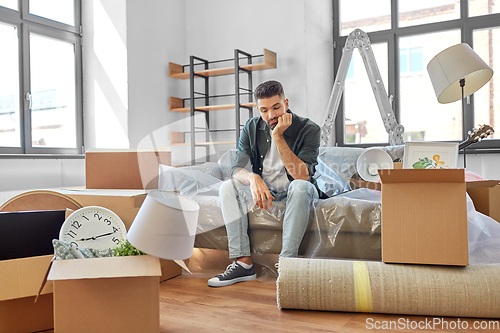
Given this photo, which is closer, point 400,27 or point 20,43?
point 20,43

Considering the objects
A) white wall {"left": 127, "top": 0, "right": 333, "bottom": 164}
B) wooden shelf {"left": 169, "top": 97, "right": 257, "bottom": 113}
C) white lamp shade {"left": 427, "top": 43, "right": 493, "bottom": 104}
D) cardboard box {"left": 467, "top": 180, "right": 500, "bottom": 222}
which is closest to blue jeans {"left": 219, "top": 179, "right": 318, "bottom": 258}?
cardboard box {"left": 467, "top": 180, "right": 500, "bottom": 222}

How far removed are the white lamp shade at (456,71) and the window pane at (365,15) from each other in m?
1.45

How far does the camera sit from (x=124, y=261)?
3.57 ft

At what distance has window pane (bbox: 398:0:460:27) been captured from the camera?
3148 mm

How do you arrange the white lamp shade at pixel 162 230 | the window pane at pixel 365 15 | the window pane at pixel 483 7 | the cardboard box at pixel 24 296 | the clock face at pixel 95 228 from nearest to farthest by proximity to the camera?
1. the white lamp shade at pixel 162 230
2. the cardboard box at pixel 24 296
3. the clock face at pixel 95 228
4. the window pane at pixel 483 7
5. the window pane at pixel 365 15

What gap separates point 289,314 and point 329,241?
47cm

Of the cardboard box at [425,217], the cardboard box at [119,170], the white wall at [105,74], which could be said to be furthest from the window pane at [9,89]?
the cardboard box at [425,217]

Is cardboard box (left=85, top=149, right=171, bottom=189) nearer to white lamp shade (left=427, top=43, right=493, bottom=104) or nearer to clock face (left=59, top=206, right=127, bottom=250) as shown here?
clock face (left=59, top=206, right=127, bottom=250)

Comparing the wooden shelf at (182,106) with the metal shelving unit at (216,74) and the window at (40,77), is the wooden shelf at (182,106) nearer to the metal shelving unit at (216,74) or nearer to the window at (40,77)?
the metal shelving unit at (216,74)

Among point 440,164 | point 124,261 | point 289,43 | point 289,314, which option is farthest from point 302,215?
point 289,43

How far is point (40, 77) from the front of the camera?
307cm

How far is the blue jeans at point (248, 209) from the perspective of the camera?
1.70 metres

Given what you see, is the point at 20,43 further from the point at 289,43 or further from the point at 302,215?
the point at 302,215

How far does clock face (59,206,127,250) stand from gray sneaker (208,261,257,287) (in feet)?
1.44
